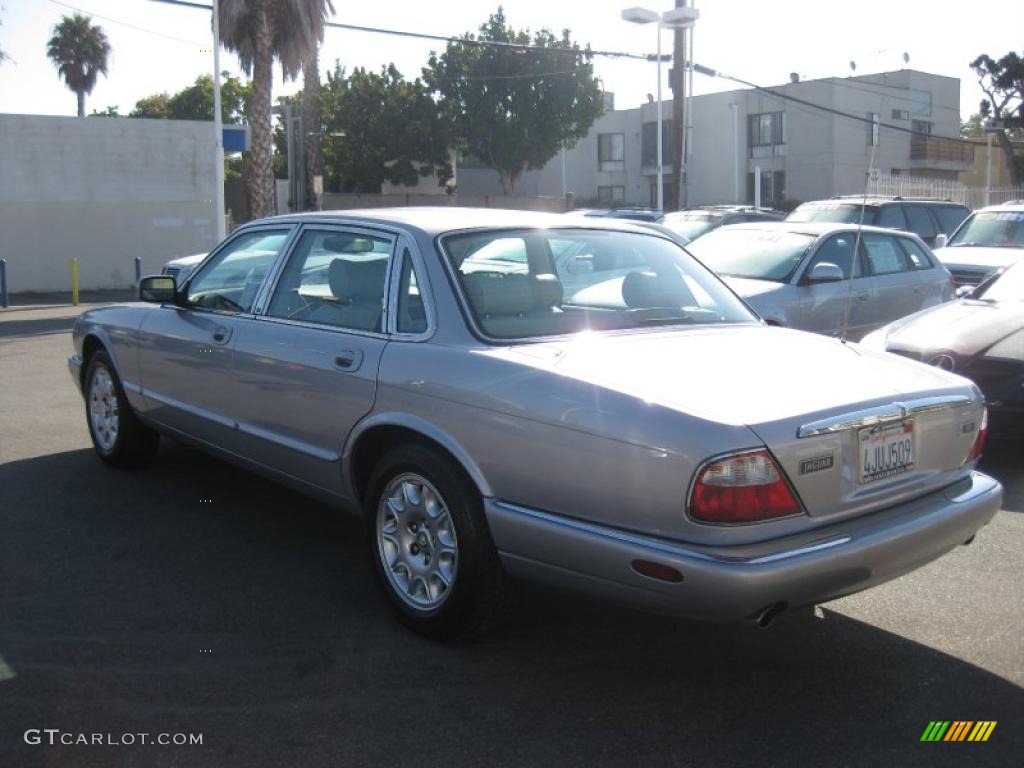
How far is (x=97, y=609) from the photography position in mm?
4684

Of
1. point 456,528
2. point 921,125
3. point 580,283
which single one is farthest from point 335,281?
point 921,125

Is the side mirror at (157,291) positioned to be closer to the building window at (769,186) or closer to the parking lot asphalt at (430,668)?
the parking lot asphalt at (430,668)

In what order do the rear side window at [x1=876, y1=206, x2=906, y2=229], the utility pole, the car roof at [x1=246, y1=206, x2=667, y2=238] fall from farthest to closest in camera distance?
the utility pole < the rear side window at [x1=876, y1=206, x2=906, y2=229] < the car roof at [x1=246, y1=206, x2=667, y2=238]

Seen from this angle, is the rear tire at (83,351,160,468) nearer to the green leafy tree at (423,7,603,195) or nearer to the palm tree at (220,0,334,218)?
the palm tree at (220,0,334,218)

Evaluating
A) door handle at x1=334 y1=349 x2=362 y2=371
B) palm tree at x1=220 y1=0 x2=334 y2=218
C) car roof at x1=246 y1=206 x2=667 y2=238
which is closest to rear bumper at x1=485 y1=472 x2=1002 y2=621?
door handle at x1=334 y1=349 x2=362 y2=371

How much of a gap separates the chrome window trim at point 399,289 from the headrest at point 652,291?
0.91m

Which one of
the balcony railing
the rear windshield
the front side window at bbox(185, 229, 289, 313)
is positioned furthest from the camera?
the balcony railing

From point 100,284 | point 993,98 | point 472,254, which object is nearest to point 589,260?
point 472,254

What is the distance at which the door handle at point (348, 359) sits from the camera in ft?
15.3

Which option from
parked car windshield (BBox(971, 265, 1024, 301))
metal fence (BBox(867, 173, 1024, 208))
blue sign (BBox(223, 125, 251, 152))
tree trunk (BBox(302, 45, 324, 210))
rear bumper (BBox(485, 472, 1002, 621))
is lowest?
rear bumper (BBox(485, 472, 1002, 621))

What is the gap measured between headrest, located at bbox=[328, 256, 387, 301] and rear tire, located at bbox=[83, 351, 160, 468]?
2.28 m

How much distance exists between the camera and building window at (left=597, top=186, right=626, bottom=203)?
199ft

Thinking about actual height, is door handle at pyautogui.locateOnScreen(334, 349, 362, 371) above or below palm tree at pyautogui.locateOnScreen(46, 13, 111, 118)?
below

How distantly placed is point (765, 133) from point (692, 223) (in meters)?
36.4
